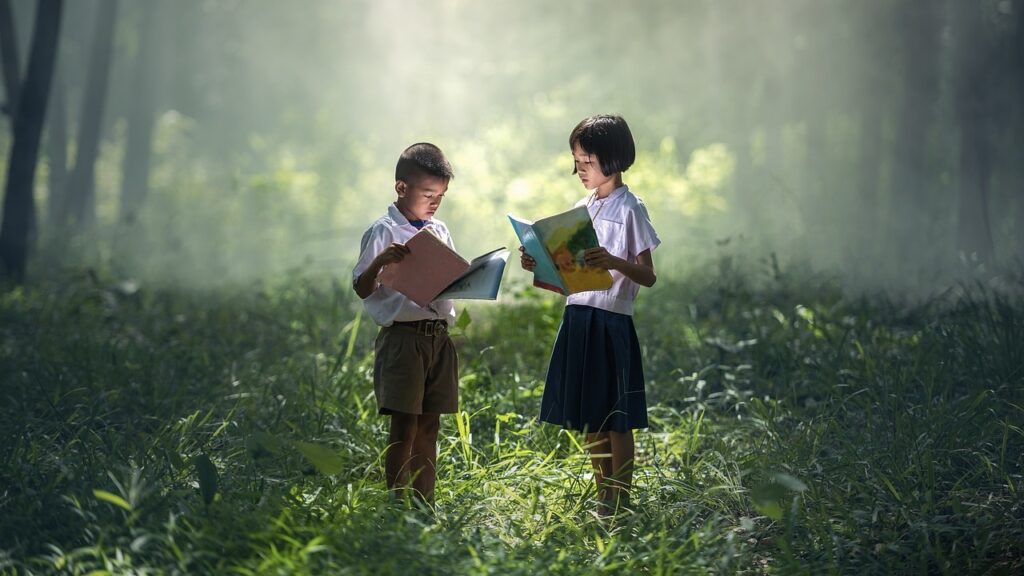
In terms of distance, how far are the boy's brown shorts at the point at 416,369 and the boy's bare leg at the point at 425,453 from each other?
9 cm

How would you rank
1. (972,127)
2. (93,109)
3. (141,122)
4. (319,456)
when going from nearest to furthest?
(319,456)
(972,127)
(93,109)
(141,122)

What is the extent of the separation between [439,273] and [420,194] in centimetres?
38

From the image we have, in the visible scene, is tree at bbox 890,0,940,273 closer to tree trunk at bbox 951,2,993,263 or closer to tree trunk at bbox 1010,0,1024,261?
tree trunk at bbox 951,2,993,263

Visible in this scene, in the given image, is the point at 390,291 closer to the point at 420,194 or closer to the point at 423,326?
the point at 423,326

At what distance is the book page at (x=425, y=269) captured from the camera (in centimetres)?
350

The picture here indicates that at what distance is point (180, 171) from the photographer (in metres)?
29.9

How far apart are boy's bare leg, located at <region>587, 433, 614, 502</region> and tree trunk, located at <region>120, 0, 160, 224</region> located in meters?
17.4

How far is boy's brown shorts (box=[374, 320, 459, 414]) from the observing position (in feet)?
12.1

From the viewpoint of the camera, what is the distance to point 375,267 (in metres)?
3.59

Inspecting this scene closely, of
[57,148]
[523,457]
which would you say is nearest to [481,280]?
[523,457]

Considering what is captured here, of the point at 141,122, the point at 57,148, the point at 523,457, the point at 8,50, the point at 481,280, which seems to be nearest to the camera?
the point at 481,280

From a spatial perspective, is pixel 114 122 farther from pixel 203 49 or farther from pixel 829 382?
pixel 829 382

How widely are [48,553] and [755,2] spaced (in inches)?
510

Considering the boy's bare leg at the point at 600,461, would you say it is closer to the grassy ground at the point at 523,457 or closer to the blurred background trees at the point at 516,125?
the grassy ground at the point at 523,457
